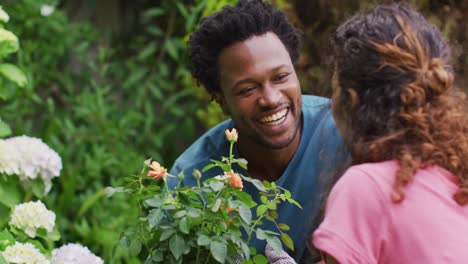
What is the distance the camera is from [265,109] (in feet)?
8.91

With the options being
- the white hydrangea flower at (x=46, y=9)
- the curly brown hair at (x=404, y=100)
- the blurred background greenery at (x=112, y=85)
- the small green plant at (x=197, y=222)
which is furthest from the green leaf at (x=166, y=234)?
the white hydrangea flower at (x=46, y=9)

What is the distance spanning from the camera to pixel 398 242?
Result: 1.92 meters

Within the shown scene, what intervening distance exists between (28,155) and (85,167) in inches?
56.7

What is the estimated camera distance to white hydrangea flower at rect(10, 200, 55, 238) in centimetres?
265

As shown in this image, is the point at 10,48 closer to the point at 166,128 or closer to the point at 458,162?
the point at 458,162

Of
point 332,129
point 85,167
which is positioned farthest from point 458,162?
point 85,167

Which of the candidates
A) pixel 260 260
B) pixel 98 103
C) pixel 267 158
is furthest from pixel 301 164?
pixel 98 103

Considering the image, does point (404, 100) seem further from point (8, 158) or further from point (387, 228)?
point (8, 158)

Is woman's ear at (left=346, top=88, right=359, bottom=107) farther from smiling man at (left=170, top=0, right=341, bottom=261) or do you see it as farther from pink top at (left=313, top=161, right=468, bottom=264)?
smiling man at (left=170, top=0, right=341, bottom=261)

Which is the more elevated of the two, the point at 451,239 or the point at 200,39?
the point at 200,39

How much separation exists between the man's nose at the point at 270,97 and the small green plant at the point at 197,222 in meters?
0.44

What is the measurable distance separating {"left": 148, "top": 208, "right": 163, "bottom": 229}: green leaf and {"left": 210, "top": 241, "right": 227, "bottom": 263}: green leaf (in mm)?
145

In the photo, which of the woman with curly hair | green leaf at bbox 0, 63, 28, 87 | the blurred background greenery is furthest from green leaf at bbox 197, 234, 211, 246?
the blurred background greenery

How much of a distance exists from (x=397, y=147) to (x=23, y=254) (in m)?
1.14
